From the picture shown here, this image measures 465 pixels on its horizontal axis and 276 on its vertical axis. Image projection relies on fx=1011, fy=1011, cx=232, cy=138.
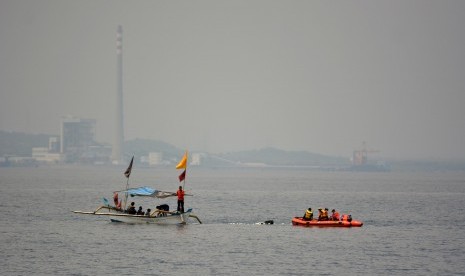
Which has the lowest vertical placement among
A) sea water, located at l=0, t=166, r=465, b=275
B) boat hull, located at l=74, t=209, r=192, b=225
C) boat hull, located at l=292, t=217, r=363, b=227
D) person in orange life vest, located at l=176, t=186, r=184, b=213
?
sea water, located at l=0, t=166, r=465, b=275

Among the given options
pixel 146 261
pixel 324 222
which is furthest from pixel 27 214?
pixel 146 261

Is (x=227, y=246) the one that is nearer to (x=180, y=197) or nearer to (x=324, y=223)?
(x=180, y=197)

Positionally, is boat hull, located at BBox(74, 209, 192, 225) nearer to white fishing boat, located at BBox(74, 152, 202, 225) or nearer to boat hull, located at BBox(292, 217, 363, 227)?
white fishing boat, located at BBox(74, 152, 202, 225)

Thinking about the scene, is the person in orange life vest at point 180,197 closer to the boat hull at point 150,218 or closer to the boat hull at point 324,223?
the boat hull at point 150,218

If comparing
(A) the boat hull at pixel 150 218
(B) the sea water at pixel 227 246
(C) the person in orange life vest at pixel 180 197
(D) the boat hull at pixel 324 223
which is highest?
(C) the person in orange life vest at pixel 180 197

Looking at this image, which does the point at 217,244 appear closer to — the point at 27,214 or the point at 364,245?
the point at 364,245

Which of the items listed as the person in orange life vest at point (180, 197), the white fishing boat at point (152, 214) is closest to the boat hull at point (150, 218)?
the white fishing boat at point (152, 214)

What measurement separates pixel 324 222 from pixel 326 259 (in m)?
22.0

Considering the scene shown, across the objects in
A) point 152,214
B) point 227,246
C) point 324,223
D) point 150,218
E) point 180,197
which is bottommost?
point 227,246

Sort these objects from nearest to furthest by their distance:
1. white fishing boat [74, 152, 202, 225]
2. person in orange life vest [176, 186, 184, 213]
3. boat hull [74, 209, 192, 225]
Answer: person in orange life vest [176, 186, 184, 213] < white fishing boat [74, 152, 202, 225] < boat hull [74, 209, 192, 225]

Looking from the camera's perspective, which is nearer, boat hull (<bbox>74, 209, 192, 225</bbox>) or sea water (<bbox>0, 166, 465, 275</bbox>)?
sea water (<bbox>0, 166, 465, 275</bbox>)

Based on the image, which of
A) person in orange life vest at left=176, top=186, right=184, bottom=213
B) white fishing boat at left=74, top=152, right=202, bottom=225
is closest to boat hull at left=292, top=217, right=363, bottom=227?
white fishing boat at left=74, top=152, right=202, bottom=225

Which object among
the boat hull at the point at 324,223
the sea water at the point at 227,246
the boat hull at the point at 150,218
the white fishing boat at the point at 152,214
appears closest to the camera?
the sea water at the point at 227,246

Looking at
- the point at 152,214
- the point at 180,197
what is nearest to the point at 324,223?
the point at 180,197
